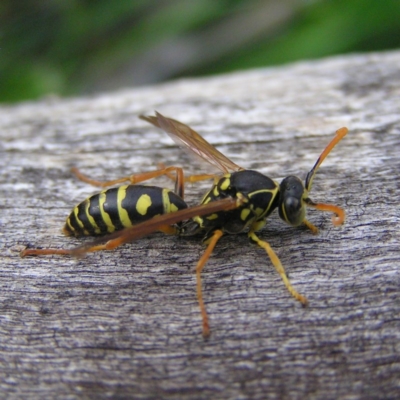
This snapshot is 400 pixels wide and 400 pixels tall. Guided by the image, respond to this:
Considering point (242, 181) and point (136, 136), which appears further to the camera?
point (136, 136)

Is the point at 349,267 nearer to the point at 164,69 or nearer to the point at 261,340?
the point at 261,340

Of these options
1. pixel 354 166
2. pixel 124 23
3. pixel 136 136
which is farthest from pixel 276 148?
pixel 124 23

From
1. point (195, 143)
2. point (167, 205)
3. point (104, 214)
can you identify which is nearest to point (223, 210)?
point (167, 205)

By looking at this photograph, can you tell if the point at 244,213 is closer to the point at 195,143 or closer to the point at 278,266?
the point at 278,266

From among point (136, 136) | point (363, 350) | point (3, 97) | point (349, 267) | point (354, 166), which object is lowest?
point (363, 350)

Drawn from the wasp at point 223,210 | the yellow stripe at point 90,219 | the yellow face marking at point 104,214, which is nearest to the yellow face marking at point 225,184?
the wasp at point 223,210

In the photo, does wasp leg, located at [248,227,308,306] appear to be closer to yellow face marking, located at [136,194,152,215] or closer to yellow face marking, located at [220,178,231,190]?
yellow face marking, located at [220,178,231,190]

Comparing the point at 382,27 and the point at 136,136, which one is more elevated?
the point at 382,27
